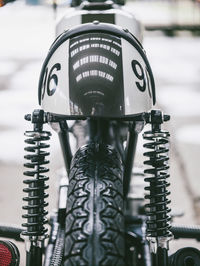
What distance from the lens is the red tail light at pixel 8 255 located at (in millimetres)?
1528

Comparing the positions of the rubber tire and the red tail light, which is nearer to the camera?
the rubber tire

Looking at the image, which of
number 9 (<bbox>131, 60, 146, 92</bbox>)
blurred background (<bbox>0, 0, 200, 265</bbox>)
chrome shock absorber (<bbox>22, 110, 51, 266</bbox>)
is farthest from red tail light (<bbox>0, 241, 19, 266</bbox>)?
blurred background (<bbox>0, 0, 200, 265</bbox>)

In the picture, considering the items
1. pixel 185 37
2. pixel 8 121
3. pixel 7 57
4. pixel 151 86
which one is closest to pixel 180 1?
pixel 185 37

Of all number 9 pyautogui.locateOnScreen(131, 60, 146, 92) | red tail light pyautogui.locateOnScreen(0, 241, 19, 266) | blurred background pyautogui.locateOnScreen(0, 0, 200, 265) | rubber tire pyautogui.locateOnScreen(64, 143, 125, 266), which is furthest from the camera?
blurred background pyautogui.locateOnScreen(0, 0, 200, 265)

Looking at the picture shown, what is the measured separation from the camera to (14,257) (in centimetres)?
153

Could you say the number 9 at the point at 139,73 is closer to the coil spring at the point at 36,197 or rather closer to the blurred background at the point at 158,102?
the coil spring at the point at 36,197

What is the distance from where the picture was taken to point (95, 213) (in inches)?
47.8

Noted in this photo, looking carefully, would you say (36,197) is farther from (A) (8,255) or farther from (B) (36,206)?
(A) (8,255)

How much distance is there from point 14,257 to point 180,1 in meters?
16.2

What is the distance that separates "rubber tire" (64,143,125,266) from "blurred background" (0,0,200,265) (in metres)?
0.84

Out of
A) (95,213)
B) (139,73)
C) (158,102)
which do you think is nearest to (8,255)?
(95,213)

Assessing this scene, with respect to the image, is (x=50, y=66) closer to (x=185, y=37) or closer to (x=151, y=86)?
(x=151, y=86)

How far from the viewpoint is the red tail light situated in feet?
5.01

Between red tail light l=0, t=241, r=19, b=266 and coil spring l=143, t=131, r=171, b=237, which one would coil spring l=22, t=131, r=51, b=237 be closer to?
red tail light l=0, t=241, r=19, b=266
